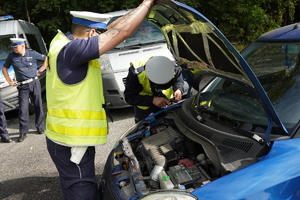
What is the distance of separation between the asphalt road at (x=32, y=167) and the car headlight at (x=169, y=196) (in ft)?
6.96

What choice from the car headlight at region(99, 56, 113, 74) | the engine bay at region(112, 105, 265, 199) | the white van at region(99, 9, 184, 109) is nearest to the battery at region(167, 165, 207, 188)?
the engine bay at region(112, 105, 265, 199)

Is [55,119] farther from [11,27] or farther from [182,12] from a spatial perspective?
[11,27]

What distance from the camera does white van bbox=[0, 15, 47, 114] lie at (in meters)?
6.58

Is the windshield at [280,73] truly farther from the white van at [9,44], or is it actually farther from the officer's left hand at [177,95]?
the white van at [9,44]

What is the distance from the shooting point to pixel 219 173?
198 centimetres

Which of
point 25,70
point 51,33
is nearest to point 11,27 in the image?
point 25,70

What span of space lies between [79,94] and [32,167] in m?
2.62

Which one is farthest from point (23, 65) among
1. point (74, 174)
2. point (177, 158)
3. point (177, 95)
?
point (177, 158)

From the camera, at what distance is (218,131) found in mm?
2207

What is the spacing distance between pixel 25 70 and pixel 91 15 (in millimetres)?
4153

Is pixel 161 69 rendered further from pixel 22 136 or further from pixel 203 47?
pixel 22 136

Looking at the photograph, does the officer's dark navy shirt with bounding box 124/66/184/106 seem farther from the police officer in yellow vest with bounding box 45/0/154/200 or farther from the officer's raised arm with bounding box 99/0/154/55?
the officer's raised arm with bounding box 99/0/154/55

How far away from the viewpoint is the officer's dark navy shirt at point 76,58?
2045mm

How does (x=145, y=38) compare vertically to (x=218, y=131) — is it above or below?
below
